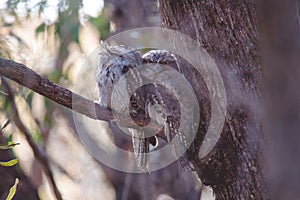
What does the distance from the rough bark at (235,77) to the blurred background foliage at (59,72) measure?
6.12 ft

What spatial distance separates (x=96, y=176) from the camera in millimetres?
4965

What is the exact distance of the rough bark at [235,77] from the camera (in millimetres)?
1824

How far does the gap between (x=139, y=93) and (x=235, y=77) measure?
0.89 m

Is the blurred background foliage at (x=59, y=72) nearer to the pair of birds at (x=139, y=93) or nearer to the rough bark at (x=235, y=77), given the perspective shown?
the pair of birds at (x=139, y=93)

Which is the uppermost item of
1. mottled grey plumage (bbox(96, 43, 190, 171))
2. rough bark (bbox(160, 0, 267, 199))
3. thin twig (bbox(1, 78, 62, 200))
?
thin twig (bbox(1, 78, 62, 200))

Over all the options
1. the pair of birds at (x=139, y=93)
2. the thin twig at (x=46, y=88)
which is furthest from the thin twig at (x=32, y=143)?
the thin twig at (x=46, y=88)

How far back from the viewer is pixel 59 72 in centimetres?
444

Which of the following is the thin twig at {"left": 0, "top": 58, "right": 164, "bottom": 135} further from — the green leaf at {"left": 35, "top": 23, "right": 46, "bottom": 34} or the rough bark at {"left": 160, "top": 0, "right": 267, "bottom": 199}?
the green leaf at {"left": 35, "top": 23, "right": 46, "bottom": 34}

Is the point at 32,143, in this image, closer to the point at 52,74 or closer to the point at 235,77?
the point at 52,74

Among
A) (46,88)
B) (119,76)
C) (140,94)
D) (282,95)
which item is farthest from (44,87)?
(282,95)

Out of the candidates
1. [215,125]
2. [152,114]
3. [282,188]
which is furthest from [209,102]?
[282,188]

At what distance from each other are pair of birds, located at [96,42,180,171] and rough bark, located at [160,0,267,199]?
0.34m

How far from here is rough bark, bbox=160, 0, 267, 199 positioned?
1824 mm

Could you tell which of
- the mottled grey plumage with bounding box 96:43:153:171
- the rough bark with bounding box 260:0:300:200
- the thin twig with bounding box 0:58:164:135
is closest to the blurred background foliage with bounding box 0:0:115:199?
the mottled grey plumage with bounding box 96:43:153:171
